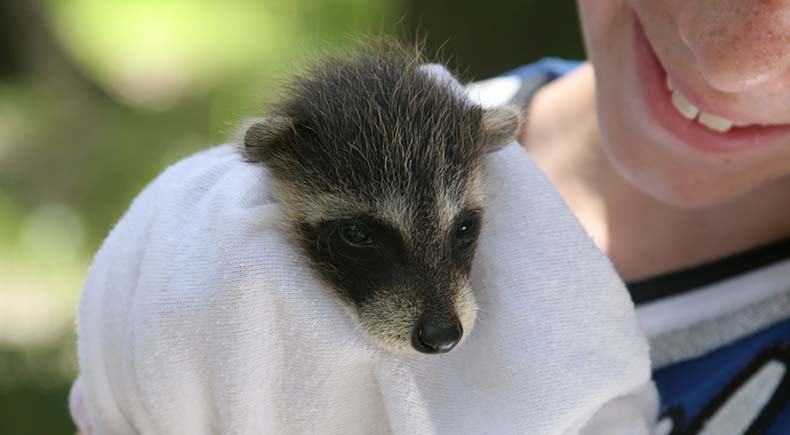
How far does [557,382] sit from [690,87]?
510 millimetres

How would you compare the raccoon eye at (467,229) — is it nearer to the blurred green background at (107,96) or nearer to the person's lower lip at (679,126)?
the person's lower lip at (679,126)

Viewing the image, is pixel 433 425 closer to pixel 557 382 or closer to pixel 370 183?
pixel 557 382

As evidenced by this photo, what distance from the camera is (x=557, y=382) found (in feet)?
3.76

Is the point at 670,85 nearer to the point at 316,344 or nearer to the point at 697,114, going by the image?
the point at 697,114

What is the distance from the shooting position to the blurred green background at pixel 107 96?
330 centimetres

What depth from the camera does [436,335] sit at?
111cm

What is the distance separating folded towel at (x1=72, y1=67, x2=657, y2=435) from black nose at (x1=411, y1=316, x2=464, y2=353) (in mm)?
53

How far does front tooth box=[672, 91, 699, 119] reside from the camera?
4.49 ft

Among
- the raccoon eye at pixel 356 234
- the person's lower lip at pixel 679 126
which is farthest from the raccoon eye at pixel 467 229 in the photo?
the person's lower lip at pixel 679 126

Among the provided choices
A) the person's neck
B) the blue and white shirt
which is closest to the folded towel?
the blue and white shirt

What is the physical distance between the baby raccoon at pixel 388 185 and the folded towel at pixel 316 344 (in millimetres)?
45

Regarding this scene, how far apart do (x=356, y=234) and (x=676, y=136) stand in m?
0.56

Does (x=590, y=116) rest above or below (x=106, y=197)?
above

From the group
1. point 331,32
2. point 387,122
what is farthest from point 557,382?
point 331,32
